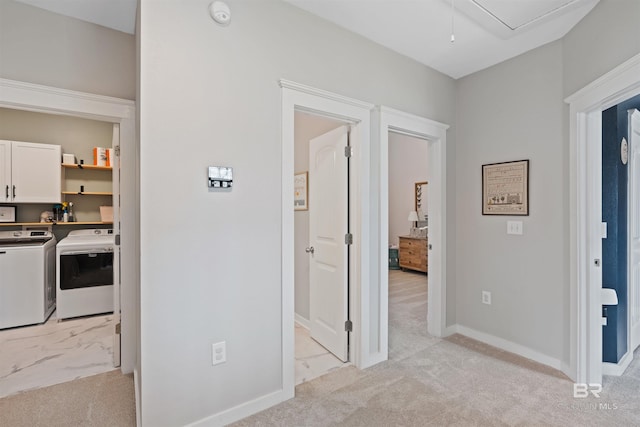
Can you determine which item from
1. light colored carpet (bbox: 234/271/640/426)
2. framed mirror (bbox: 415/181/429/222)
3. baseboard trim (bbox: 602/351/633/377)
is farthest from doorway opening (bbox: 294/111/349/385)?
framed mirror (bbox: 415/181/429/222)

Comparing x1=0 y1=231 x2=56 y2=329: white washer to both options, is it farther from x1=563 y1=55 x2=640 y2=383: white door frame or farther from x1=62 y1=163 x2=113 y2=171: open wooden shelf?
x1=563 y1=55 x2=640 y2=383: white door frame

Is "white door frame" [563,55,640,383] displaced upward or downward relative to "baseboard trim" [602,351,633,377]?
upward

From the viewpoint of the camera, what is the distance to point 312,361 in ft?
8.55

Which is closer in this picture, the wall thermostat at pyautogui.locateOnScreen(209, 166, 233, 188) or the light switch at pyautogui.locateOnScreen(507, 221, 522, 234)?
the wall thermostat at pyautogui.locateOnScreen(209, 166, 233, 188)

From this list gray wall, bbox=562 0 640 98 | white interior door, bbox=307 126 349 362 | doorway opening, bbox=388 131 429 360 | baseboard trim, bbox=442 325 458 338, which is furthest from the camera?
doorway opening, bbox=388 131 429 360

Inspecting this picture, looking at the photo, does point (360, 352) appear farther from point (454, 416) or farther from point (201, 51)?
point (201, 51)

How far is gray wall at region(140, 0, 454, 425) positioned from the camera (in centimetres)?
164

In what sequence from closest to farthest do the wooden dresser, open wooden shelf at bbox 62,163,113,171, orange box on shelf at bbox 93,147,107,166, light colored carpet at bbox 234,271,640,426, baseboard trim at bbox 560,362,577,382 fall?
light colored carpet at bbox 234,271,640,426, baseboard trim at bbox 560,362,577,382, open wooden shelf at bbox 62,163,113,171, orange box on shelf at bbox 93,147,107,166, the wooden dresser

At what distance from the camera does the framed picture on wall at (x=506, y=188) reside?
8.90 ft

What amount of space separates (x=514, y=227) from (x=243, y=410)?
2.65 m

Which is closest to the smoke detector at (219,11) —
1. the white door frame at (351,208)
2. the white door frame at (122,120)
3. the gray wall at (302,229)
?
the white door frame at (351,208)

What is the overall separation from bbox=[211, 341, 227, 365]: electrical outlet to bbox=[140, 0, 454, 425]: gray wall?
0.08ft

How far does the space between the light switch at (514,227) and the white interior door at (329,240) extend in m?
1.54

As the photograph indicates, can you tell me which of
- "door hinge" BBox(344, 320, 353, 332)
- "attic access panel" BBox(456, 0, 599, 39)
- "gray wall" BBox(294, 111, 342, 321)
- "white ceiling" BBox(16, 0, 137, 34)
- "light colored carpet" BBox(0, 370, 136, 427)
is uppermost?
"attic access panel" BBox(456, 0, 599, 39)
